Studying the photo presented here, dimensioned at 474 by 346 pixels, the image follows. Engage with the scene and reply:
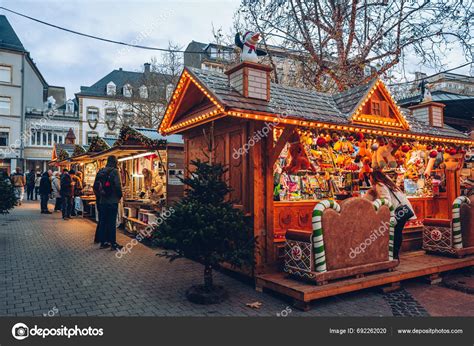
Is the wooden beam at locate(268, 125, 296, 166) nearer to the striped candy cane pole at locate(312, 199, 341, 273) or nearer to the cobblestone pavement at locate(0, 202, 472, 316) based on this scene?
the striped candy cane pole at locate(312, 199, 341, 273)

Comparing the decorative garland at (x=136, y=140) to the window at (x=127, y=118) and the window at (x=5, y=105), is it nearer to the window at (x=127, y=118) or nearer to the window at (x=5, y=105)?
the window at (x=127, y=118)

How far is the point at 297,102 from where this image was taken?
6992 millimetres

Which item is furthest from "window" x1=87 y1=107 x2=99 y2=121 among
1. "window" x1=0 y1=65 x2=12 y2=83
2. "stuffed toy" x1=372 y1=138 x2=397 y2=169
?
"stuffed toy" x1=372 y1=138 x2=397 y2=169

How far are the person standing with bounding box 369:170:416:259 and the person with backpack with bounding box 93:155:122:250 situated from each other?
564 cm

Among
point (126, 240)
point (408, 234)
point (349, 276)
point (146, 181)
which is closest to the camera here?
point (349, 276)

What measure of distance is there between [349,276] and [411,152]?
5.91m

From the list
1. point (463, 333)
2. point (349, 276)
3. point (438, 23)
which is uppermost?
point (438, 23)

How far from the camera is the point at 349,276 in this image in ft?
18.1

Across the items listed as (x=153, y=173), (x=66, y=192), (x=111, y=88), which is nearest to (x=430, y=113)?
(x=153, y=173)

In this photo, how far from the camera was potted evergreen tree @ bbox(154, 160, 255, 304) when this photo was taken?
5.04 m

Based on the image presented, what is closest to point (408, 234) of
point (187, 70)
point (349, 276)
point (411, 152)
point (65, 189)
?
point (411, 152)

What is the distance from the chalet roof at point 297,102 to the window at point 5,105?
1448 inches

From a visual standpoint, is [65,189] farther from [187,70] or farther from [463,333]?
[463,333]

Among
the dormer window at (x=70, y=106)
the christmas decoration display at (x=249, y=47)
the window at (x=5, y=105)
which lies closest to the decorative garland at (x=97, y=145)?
the christmas decoration display at (x=249, y=47)
